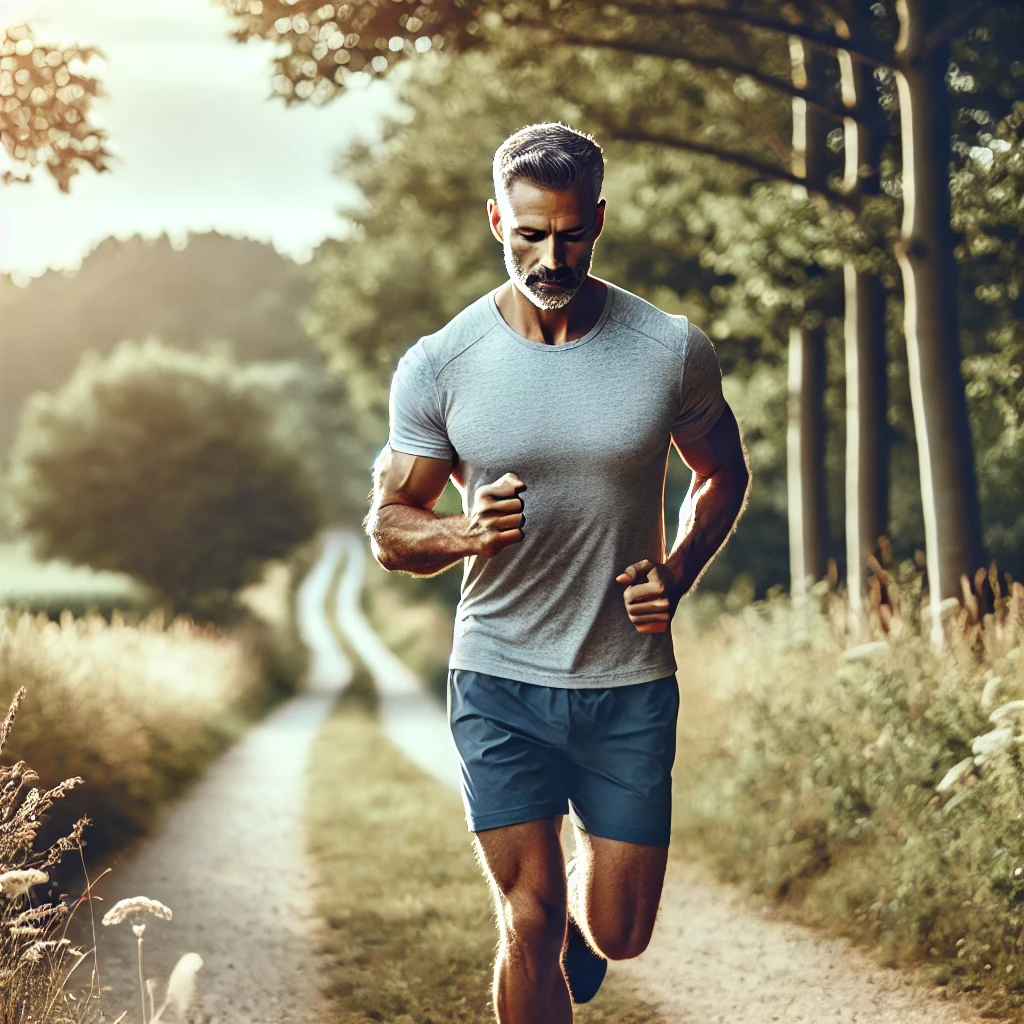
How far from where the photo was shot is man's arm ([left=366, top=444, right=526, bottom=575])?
3.23m

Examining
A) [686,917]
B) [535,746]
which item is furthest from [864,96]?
[535,746]

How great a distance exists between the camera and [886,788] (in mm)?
6941

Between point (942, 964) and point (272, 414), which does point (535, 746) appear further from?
point (272, 414)

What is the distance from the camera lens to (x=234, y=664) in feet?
63.8

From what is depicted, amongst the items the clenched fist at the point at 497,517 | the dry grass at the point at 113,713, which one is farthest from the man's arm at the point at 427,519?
the dry grass at the point at 113,713

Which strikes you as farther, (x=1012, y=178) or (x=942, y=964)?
(x=1012, y=178)

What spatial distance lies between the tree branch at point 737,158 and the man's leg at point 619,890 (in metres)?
8.18

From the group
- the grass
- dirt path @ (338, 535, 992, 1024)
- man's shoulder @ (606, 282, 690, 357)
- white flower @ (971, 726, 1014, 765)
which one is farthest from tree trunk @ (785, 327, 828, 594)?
the grass

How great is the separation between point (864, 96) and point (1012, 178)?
2849 millimetres

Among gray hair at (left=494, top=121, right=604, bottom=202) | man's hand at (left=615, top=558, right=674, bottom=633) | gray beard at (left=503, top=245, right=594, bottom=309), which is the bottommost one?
man's hand at (left=615, top=558, right=674, bottom=633)

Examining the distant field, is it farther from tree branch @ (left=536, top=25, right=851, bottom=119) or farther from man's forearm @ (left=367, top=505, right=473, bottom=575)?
man's forearm @ (left=367, top=505, right=473, bottom=575)

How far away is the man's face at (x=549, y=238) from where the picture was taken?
3.40m

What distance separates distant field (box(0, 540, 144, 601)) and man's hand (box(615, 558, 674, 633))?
1972 centimetres

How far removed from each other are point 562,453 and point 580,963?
5.50ft
